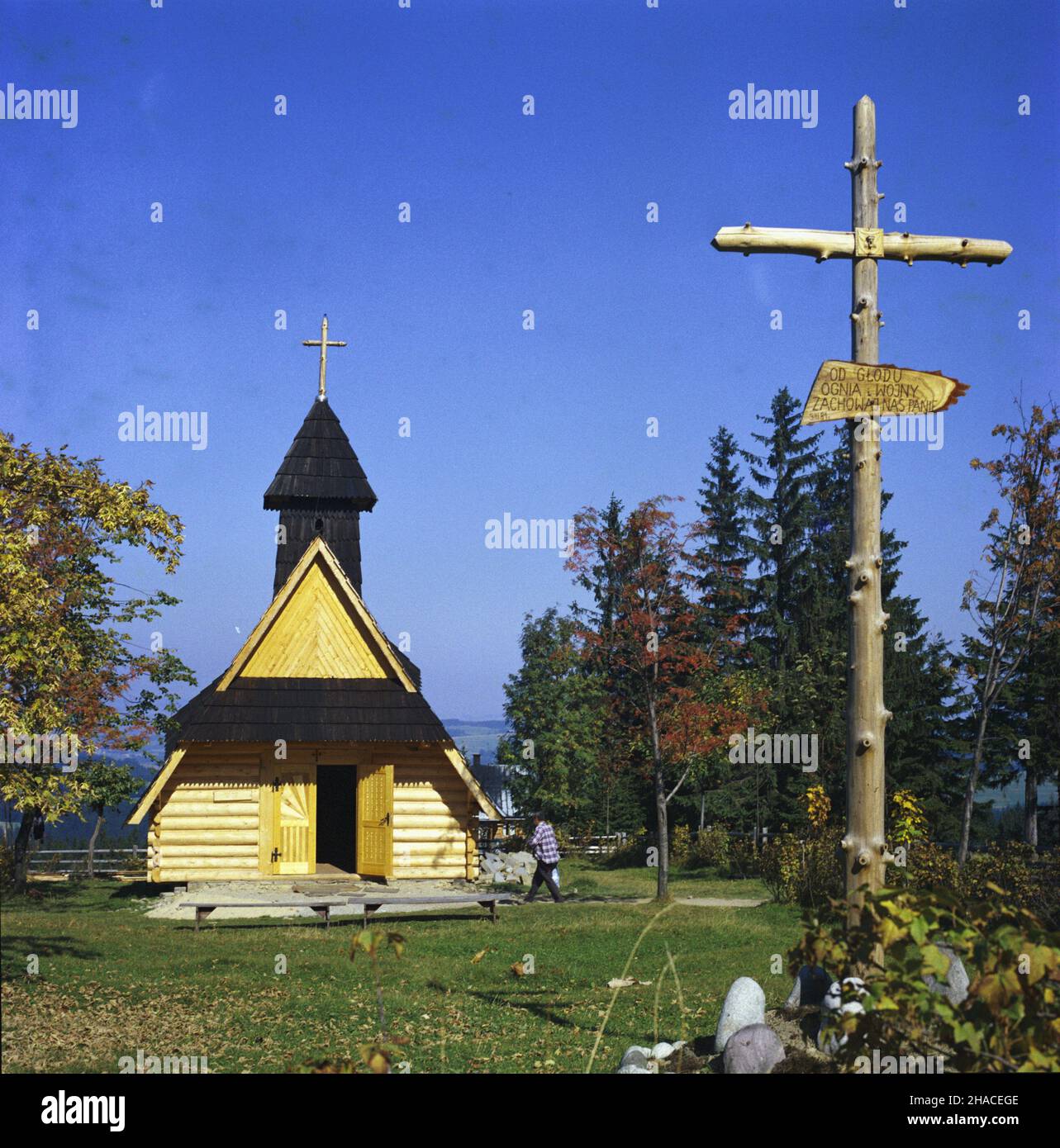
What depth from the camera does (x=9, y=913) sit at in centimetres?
1791

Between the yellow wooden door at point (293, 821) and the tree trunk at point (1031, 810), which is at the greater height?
the yellow wooden door at point (293, 821)

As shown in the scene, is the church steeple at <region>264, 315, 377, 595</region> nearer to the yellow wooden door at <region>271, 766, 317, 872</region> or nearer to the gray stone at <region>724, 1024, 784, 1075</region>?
the yellow wooden door at <region>271, 766, 317, 872</region>

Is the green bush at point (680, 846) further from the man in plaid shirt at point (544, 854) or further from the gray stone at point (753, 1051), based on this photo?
the gray stone at point (753, 1051)

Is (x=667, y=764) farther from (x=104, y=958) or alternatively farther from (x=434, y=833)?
(x=104, y=958)

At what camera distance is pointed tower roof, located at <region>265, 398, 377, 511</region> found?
26.1m

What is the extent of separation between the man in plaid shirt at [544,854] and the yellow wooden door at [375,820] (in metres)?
3.34

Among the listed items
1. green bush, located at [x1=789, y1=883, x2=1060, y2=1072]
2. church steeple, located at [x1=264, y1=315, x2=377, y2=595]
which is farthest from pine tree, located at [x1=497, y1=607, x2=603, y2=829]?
green bush, located at [x1=789, y1=883, x2=1060, y2=1072]

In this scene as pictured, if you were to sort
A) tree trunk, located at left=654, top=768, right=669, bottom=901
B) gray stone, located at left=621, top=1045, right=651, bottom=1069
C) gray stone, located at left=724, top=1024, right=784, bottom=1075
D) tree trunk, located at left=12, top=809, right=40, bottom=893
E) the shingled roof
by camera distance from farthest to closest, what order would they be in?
the shingled roof
tree trunk, located at left=12, top=809, right=40, bottom=893
tree trunk, located at left=654, top=768, right=669, bottom=901
gray stone, located at left=621, top=1045, right=651, bottom=1069
gray stone, located at left=724, top=1024, right=784, bottom=1075

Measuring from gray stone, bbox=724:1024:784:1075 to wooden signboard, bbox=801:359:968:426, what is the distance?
4.53 metres

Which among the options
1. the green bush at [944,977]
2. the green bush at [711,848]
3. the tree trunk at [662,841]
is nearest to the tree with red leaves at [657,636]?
the tree trunk at [662,841]

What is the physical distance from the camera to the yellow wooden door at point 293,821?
2298 centimetres

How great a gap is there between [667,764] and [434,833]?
211 inches
